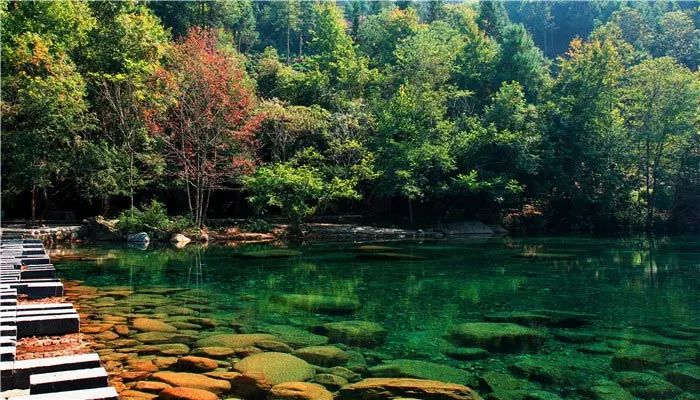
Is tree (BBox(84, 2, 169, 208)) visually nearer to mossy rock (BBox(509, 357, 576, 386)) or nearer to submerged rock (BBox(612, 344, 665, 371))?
mossy rock (BBox(509, 357, 576, 386))

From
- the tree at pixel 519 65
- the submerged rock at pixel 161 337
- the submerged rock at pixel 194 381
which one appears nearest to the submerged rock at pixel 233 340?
the submerged rock at pixel 161 337

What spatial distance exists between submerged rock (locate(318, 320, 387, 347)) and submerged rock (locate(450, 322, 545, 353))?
1156mm

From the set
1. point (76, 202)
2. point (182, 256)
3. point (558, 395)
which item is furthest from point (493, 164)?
point (558, 395)

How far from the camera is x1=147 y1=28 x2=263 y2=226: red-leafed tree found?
85.9ft

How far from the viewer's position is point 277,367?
6469mm

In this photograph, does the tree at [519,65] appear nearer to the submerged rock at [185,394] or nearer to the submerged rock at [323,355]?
the submerged rock at [323,355]

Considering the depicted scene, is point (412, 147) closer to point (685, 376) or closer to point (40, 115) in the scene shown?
point (40, 115)

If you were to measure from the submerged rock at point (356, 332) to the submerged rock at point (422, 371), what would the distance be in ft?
3.48

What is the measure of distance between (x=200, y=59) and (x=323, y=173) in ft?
27.1

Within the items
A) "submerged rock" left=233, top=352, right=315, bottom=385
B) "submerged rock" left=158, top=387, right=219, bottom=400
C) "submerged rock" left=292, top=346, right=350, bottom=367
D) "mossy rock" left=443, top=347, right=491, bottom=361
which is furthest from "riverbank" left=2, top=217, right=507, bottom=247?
"submerged rock" left=158, top=387, right=219, bottom=400

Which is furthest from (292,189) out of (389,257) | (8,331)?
(8,331)

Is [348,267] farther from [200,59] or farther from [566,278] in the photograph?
[200,59]

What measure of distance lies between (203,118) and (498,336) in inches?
831

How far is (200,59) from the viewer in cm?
2616
